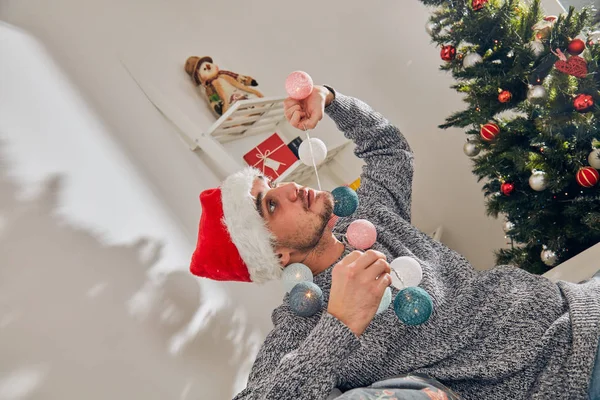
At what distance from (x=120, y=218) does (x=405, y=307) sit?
28.8 inches

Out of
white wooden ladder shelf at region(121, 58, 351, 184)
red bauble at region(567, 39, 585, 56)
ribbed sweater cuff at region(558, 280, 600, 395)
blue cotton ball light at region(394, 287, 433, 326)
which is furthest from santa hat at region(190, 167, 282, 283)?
red bauble at region(567, 39, 585, 56)

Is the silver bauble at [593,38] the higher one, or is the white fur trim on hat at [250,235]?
the white fur trim on hat at [250,235]

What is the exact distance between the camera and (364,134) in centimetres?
135

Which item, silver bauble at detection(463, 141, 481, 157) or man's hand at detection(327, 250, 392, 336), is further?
→ silver bauble at detection(463, 141, 481, 157)

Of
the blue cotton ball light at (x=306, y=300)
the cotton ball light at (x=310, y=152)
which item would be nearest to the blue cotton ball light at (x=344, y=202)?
the cotton ball light at (x=310, y=152)

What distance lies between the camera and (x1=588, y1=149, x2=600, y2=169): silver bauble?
114cm

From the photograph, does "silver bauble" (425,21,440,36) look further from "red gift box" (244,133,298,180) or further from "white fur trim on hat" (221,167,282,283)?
"white fur trim on hat" (221,167,282,283)

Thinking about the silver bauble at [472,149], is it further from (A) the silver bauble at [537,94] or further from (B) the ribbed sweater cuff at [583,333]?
(B) the ribbed sweater cuff at [583,333]

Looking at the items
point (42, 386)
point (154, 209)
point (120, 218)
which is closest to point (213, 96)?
point (154, 209)

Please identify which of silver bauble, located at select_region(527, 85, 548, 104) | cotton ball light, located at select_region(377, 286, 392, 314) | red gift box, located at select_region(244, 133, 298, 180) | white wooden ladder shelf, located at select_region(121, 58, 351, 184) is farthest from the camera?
red gift box, located at select_region(244, 133, 298, 180)

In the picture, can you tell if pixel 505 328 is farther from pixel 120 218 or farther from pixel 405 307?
pixel 120 218

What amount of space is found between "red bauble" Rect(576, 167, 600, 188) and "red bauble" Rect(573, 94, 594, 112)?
0.15 meters

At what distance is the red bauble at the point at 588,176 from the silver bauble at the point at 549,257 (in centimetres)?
27

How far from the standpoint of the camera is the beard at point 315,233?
1.12 m
